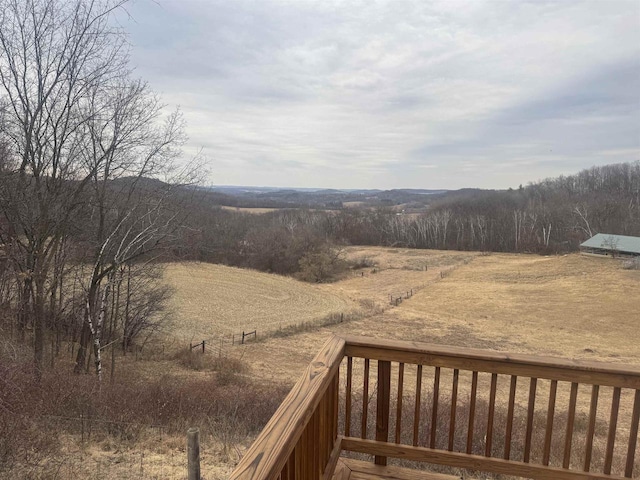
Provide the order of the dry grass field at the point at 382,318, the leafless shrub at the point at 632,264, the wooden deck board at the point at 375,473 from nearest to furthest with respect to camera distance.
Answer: the wooden deck board at the point at 375,473, the dry grass field at the point at 382,318, the leafless shrub at the point at 632,264

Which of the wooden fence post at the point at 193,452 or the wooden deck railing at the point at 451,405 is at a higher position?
the wooden deck railing at the point at 451,405

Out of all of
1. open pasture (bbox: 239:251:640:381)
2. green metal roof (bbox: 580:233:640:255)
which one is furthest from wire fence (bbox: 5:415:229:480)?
green metal roof (bbox: 580:233:640:255)

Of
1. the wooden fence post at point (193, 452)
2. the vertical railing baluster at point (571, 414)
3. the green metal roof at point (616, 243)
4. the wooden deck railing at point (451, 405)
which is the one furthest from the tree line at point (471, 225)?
the vertical railing baluster at point (571, 414)

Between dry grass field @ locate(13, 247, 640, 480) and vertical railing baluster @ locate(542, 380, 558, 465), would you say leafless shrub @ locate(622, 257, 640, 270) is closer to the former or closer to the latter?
dry grass field @ locate(13, 247, 640, 480)

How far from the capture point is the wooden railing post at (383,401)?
8.48 feet

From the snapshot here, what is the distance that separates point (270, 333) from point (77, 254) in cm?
1261

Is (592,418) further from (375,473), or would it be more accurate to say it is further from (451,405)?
(375,473)

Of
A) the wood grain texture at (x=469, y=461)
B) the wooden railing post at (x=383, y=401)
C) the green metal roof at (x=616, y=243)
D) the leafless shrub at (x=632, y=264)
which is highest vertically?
the wooden railing post at (x=383, y=401)

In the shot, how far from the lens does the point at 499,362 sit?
92.4 inches

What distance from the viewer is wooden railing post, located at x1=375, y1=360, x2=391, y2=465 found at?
258cm

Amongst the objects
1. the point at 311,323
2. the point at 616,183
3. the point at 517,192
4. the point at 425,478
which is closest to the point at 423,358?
the point at 425,478

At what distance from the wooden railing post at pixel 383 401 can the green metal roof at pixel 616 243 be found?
165 feet

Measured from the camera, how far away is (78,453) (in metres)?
4.70

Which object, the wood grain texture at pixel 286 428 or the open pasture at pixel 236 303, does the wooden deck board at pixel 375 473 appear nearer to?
the wood grain texture at pixel 286 428
